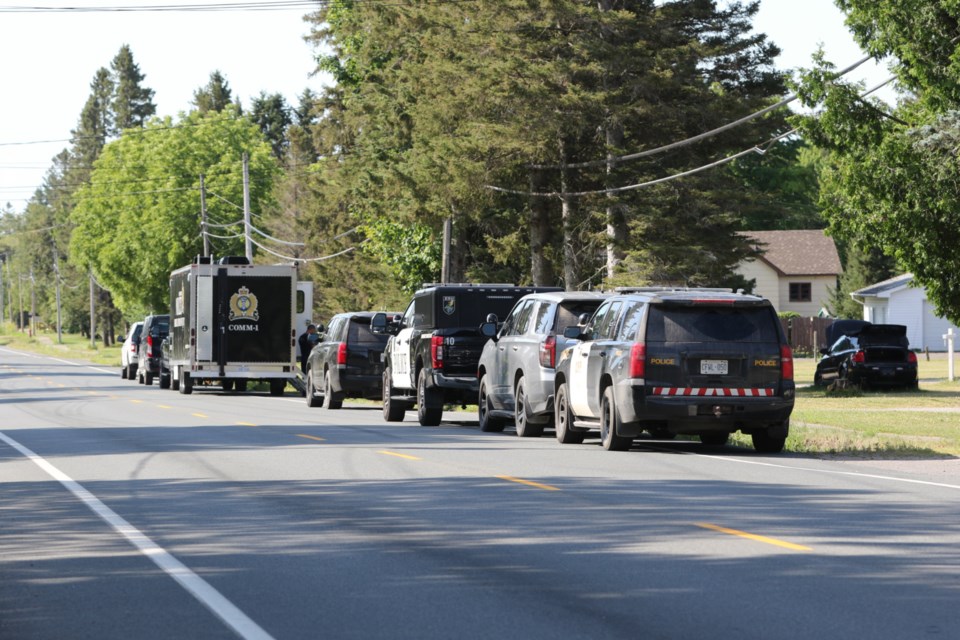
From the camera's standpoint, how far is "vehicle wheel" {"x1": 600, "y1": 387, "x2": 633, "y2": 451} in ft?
63.3

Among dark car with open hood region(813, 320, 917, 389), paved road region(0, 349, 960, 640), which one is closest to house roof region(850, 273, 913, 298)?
dark car with open hood region(813, 320, 917, 389)

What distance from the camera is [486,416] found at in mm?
24484

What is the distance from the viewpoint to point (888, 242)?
26.2 meters

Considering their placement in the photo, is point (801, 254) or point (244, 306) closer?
point (244, 306)

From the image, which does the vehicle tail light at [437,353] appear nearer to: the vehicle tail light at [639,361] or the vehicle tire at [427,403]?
the vehicle tire at [427,403]

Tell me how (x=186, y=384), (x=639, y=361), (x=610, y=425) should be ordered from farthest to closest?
(x=186, y=384)
(x=610, y=425)
(x=639, y=361)

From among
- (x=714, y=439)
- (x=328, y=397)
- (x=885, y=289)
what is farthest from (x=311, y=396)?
(x=885, y=289)

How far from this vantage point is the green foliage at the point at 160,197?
91688mm

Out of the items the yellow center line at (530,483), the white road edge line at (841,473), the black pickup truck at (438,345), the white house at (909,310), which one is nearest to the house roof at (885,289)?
the white house at (909,310)

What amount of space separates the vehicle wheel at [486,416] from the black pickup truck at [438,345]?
2.84ft

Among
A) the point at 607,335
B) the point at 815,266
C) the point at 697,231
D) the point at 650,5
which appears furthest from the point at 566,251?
the point at 815,266

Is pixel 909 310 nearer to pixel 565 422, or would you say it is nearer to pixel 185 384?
pixel 185 384

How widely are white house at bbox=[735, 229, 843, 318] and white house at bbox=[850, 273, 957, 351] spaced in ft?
54.7

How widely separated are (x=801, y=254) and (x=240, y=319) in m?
59.5
